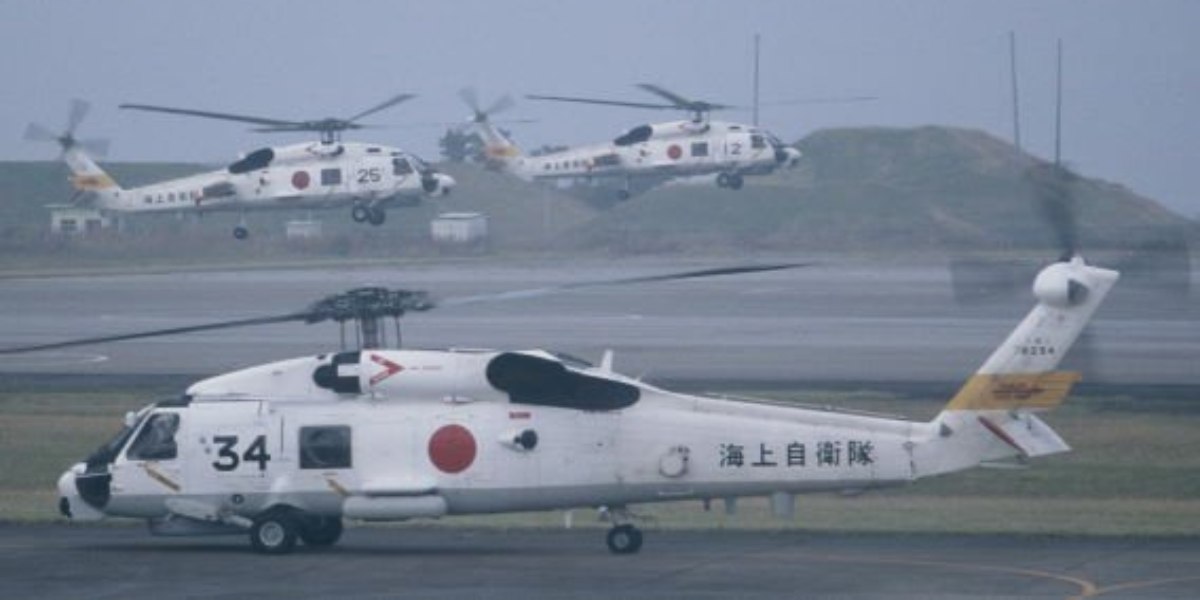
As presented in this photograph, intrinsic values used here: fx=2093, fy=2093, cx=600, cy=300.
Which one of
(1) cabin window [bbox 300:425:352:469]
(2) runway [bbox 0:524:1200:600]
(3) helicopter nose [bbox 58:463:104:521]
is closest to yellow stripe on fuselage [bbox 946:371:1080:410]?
(2) runway [bbox 0:524:1200:600]

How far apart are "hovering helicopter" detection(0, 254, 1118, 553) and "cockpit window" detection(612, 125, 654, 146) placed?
2280 inches

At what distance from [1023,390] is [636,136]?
59.2 metres

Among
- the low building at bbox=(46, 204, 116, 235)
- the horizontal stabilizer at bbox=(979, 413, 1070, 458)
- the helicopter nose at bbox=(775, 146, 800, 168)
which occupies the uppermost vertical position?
the helicopter nose at bbox=(775, 146, 800, 168)

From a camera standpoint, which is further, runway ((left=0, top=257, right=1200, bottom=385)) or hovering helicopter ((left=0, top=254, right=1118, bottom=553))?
runway ((left=0, top=257, right=1200, bottom=385))

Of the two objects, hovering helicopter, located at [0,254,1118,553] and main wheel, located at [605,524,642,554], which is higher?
hovering helicopter, located at [0,254,1118,553]

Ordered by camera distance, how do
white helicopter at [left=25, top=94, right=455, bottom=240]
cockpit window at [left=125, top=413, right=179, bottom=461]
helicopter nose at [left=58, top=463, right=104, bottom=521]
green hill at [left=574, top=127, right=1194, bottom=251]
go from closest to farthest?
cockpit window at [left=125, top=413, right=179, bottom=461]
helicopter nose at [left=58, top=463, right=104, bottom=521]
white helicopter at [left=25, top=94, right=455, bottom=240]
green hill at [left=574, top=127, right=1194, bottom=251]

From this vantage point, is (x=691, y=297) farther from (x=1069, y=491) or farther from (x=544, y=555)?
(x=544, y=555)

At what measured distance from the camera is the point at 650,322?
53625 mm

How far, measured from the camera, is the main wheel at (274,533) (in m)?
21.2

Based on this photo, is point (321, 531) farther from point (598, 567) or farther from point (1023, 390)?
point (1023, 390)

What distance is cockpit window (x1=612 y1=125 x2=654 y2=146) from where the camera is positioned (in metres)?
79.3

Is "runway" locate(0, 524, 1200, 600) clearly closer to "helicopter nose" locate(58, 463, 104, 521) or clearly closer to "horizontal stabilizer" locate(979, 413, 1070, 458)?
"helicopter nose" locate(58, 463, 104, 521)

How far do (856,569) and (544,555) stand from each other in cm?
335

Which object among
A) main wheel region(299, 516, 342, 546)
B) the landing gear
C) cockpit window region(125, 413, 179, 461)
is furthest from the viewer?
the landing gear
